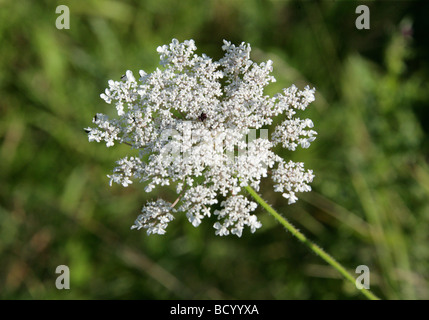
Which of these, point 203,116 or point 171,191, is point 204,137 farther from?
point 171,191

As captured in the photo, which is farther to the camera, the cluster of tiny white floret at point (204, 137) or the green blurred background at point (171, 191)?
the green blurred background at point (171, 191)

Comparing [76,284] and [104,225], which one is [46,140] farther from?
[76,284]

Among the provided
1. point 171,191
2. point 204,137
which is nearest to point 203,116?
point 204,137

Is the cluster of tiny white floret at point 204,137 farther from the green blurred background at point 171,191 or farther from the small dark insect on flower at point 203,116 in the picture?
the green blurred background at point 171,191

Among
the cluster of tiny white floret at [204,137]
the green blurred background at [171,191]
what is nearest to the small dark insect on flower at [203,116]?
the cluster of tiny white floret at [204,137]

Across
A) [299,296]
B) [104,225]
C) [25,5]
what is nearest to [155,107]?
[104,225]
